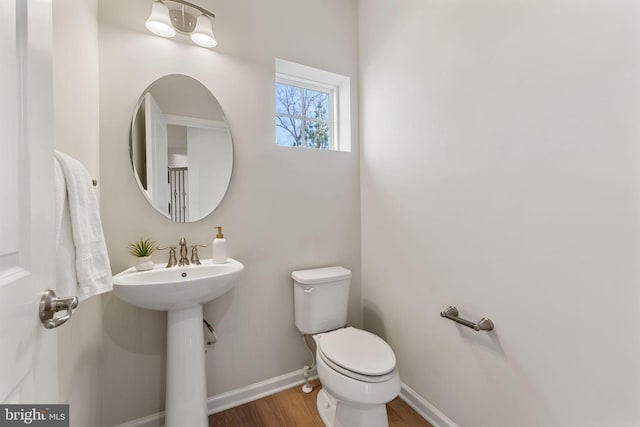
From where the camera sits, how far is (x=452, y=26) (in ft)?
4.13

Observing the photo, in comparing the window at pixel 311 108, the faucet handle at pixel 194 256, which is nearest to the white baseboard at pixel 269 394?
the faucet handle at pixel 194 256

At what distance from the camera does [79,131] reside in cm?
102

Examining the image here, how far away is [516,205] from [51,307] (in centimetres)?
144

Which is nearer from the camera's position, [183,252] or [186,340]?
[186,340]

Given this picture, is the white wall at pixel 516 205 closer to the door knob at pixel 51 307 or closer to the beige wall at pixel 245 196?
the beige wall at pixel 245 196

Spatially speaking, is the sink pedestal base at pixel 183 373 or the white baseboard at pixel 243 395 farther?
the white baseboard at pixel 243 395

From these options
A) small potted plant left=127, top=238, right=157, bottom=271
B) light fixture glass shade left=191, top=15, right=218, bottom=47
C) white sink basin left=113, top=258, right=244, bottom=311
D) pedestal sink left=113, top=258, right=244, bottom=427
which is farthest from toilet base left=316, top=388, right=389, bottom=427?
light fixture glass shade left=191, top=15, right=218, bottom=47

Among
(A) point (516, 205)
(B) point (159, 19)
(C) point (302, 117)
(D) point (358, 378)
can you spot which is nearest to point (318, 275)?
(D) point (358, 378)

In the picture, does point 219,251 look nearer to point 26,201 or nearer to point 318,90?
point 26,201

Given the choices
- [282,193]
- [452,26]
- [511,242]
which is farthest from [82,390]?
[452,26]

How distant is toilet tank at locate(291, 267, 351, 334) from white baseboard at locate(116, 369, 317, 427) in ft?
1.20

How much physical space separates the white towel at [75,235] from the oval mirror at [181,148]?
0.52m

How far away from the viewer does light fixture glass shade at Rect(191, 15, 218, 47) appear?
1.37m

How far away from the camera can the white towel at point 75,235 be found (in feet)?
2.42
